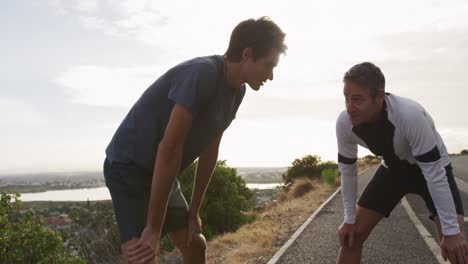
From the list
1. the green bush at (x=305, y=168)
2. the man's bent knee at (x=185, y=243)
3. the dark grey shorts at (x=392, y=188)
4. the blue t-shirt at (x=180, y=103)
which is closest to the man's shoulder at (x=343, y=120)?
the dark grey shorts at (x=392, y=188)

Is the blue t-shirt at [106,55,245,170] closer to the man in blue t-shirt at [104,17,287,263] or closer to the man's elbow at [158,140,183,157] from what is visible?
the man in blue t-shirt at [104,17,287,263]

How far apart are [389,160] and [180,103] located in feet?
6.40

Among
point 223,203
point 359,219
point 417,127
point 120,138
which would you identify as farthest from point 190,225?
point 223,203

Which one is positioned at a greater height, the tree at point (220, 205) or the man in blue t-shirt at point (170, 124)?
the man in blue t-shirt at point (170, 124)

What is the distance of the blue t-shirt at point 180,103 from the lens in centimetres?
253

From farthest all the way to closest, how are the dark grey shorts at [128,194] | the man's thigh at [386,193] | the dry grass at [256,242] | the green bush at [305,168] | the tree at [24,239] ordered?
the green bush at [305,168] → the dry grass at [256,242] → the tree at [24,239] → the man's thigh at [386,193] → the dark grey shorts at [128,194]

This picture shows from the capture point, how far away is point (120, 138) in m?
2.80

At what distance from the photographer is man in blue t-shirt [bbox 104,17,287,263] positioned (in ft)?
8.15

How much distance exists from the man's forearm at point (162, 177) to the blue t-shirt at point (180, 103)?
0.78 feet

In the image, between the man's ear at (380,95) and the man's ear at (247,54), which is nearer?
the man's ear at (247,54)

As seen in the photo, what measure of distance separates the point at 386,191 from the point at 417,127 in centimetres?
71

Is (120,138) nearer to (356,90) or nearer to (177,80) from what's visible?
(177,80)

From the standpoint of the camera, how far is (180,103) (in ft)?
8.07

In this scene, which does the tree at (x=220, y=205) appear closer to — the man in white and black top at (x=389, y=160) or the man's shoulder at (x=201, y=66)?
the man in white and black top at (x=389, y=160)
